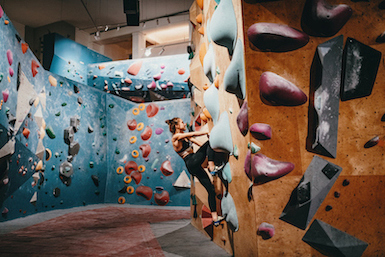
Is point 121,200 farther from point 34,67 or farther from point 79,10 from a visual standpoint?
point 79,10

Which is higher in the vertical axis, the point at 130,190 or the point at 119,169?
the point at 119,169

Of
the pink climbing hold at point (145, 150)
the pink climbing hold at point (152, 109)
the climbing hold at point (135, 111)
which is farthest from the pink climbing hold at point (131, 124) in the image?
the pink climbing hold at point (145, 150)

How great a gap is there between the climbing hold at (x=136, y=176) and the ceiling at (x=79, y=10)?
5.49 metres

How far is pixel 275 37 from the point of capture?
5.45 ft

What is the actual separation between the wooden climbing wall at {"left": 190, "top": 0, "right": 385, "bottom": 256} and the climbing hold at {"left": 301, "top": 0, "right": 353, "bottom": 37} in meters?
0.04

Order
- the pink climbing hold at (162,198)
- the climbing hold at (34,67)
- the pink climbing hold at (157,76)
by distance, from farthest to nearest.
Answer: the pink climbing hold at (157,76)
the pink climbing hold at (162,198)
the climbing hold at (34,67)

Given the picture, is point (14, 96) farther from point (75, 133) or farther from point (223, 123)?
point (223, 123)

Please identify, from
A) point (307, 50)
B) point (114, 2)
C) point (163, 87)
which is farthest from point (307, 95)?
point (114, 2)

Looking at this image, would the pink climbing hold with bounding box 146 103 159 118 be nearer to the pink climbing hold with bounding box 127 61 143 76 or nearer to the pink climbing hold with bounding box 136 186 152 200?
the pink climbing hold with bounding box 127 61 143 76

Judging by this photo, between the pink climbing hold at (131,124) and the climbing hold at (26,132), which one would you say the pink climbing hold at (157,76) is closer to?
the pink climbing hold at (131,124)

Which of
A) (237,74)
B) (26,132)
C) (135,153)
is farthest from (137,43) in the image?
(237,74)

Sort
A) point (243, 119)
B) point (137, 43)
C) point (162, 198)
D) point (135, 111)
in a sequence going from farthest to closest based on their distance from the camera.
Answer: point (137, 43) < point (135, 111) < point (162, 198) < point (243, 119)

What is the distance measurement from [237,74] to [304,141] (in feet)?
1.86

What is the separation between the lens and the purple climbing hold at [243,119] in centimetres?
174
